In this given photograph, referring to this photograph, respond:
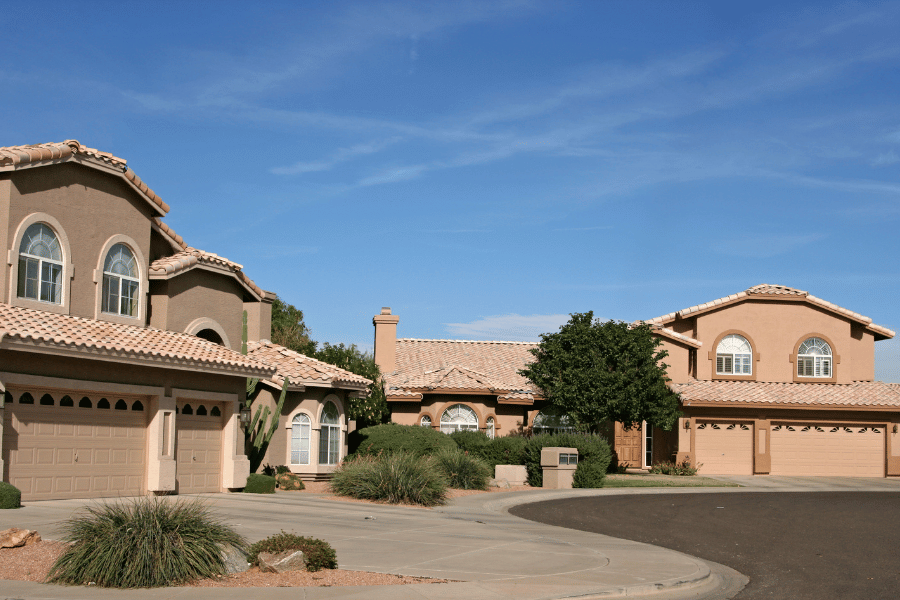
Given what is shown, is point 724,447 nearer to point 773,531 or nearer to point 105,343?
point 773,531

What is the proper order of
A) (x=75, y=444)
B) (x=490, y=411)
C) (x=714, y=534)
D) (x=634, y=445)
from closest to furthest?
(x=714, y=534)
(x=75, y=444)
(x=490, y=411)
(x=634, y=445)

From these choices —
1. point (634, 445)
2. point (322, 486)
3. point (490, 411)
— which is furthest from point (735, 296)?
point (322, 486)

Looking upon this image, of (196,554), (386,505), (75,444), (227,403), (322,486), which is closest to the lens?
(196,554)

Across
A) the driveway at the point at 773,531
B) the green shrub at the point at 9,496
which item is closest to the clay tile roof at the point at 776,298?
the driveway at the point at 773,531

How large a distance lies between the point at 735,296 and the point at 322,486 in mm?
22825

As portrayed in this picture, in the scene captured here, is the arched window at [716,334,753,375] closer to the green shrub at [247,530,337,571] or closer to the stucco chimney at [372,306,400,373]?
the stucco chimney at [372,306,400,373]

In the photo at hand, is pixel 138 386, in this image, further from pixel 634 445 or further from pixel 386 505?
pixel 634 445

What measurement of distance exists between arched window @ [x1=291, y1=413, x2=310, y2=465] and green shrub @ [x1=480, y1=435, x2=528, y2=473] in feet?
21.3

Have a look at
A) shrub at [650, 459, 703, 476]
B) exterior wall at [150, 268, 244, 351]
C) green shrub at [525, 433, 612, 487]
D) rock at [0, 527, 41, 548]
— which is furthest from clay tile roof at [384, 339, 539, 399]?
rock at [0, 527, 41, 548]

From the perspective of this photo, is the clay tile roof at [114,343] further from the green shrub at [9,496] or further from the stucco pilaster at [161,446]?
the green shrub at [9,496]

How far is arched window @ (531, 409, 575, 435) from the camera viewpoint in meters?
40.0

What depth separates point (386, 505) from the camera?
21.8 metres

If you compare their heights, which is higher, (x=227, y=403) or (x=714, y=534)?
(x=227, y=403)

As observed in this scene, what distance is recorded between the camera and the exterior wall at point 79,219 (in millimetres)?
19766
